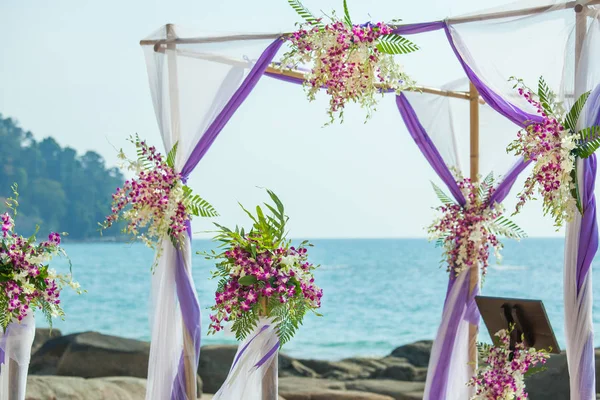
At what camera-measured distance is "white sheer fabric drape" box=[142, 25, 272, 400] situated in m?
5.47

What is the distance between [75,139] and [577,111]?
2396 cm

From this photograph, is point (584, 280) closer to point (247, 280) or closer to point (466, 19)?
point (466, 19)

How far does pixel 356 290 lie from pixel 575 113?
2485 centimetres

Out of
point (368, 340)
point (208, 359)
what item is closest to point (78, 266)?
point (368, 340)

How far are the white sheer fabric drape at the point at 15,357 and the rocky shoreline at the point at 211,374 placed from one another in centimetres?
297

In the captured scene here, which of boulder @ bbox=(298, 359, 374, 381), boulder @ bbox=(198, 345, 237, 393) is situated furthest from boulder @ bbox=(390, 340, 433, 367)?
boulder @ bbox=(198, 345, 237, 393)

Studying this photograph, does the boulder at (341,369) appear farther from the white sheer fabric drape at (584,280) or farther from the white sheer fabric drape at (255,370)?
the white sheer fabric drape at (255,370)

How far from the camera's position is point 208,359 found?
12414 mm

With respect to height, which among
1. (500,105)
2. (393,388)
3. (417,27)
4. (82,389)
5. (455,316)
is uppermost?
(417,27)

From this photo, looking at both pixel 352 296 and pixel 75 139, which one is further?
pixel 352 296

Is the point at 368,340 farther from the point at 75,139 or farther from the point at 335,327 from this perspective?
the point at 75,139

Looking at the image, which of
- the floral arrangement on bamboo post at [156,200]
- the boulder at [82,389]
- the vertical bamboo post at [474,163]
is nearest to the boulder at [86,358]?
the boulder at [82,389]

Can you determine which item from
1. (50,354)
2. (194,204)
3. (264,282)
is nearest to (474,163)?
(194,204)

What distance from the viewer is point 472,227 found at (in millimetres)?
5371
